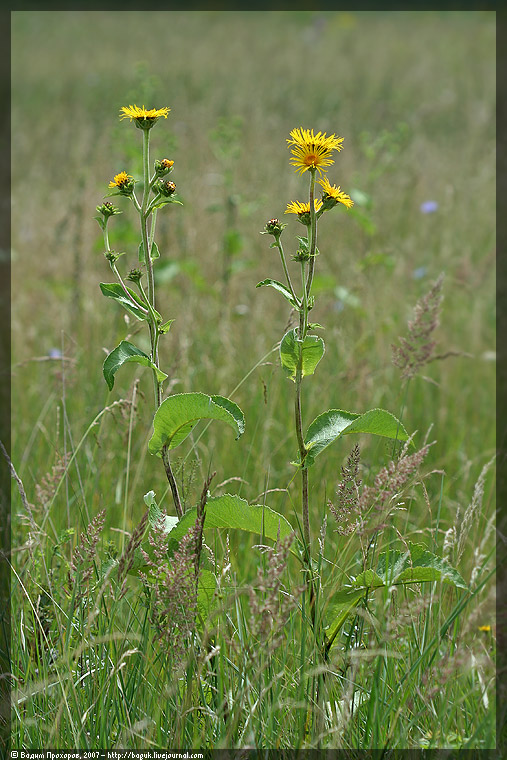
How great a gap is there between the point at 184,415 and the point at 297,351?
0.73ft

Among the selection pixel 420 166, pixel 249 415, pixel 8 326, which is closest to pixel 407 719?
pixel 249 415

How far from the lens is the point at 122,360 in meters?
1.28

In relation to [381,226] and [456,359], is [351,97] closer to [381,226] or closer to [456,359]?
[381,226]

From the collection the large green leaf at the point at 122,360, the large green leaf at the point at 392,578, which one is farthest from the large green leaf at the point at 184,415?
the large green leaf at the point at 392,578

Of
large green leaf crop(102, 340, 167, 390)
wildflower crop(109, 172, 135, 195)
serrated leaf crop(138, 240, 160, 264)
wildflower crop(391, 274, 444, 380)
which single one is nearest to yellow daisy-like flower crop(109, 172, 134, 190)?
wildflower crop(109, 172, 135, 195)

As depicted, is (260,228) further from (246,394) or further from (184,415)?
(184,415)

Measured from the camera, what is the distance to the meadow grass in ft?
4.02

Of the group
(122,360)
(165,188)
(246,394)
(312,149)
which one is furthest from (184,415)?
(246,394)

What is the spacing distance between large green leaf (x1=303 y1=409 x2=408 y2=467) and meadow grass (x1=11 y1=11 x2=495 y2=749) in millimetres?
209

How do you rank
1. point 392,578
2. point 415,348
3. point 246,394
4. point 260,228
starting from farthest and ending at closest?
point 260,228 < point 246,394 < point 415,348 < point 392,578

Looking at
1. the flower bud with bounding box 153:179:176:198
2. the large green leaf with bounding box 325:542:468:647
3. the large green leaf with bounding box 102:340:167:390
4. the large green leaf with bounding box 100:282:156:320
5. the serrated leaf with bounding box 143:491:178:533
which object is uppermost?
the flower bud with bounding box 153:179:176:198

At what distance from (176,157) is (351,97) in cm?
310

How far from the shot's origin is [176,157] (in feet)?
19.1

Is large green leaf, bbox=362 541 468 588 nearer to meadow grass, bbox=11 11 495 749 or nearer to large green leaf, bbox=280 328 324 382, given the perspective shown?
meadow grass, bbox=11 11 495 749
